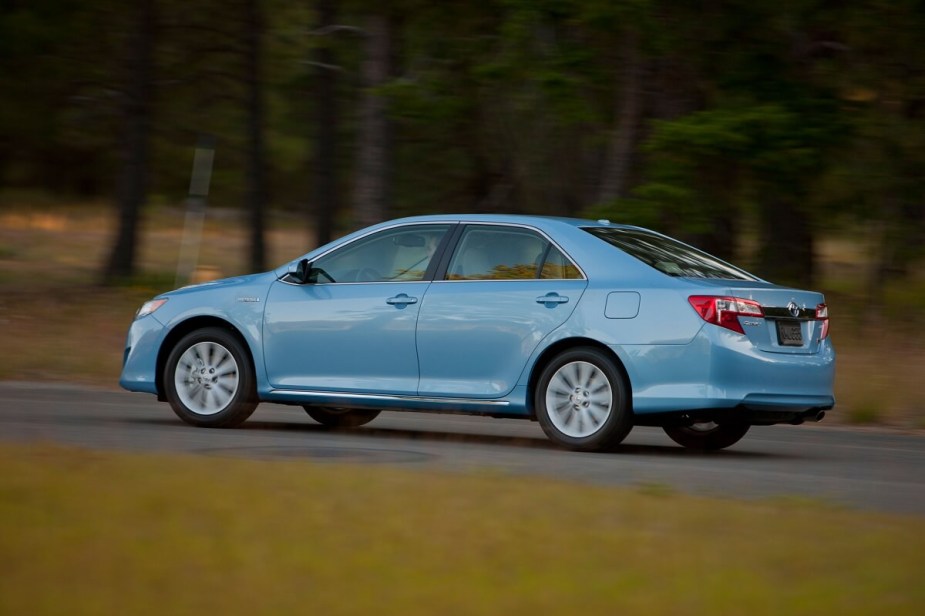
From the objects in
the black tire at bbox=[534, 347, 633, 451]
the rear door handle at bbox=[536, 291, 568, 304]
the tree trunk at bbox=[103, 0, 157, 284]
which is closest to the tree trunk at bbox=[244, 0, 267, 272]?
the tree trunk at bbox=[103, 0, 157, 284]

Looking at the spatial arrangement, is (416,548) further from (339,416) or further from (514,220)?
(339,416)

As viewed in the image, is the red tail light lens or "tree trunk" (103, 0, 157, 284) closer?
the red tail light lens

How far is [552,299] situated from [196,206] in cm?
3721

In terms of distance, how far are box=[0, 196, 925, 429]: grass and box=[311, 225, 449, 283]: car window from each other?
15.5 feet

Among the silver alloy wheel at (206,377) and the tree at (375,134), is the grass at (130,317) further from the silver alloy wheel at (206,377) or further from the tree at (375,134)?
the silver alloy wheel at (206,377)

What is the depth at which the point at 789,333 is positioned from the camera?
1001 centimetres

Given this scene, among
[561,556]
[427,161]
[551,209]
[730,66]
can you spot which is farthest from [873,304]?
[561,556]

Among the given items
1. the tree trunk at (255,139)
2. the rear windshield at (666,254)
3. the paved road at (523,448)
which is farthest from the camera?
the tree trunk at (255,139)

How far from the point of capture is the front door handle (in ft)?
35.0

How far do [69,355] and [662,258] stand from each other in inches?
385

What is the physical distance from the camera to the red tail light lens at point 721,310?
9.67m

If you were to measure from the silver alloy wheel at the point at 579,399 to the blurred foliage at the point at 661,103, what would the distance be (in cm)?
1016

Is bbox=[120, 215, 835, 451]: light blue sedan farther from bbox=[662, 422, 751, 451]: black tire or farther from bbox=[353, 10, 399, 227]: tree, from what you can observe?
bbox=[353, 10, 399, 227]: tree

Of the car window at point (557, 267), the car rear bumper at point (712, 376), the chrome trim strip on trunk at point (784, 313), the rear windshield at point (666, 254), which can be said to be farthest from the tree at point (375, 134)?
the car rear bumper at point (712, 376)
